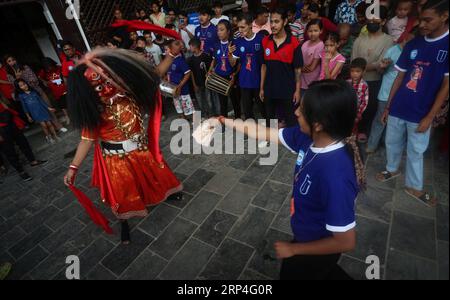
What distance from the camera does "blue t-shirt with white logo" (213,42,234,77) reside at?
15.6 feet

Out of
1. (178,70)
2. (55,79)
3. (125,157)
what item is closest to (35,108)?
(55,79)

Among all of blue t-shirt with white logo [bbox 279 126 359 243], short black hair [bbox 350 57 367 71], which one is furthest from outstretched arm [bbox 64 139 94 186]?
short black hair [bbox 350 57 367 71]

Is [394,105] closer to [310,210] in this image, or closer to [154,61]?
[310,210]

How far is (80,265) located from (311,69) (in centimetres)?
407

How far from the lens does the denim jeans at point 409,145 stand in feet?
9.04

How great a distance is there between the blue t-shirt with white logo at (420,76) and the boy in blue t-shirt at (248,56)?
86.9 inches

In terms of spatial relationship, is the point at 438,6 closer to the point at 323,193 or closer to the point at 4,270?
the point at 323,193

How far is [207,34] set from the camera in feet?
18.8

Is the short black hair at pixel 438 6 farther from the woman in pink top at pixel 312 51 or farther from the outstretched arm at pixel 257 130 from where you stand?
the woman in pink top at pixel 312 51

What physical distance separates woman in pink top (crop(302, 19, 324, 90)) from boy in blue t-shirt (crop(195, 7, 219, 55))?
2.12 metres

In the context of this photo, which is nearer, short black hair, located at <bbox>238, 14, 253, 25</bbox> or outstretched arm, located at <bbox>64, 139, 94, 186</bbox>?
outstretched arm, located at <bbox>64, 139, 94, 186</bbox>

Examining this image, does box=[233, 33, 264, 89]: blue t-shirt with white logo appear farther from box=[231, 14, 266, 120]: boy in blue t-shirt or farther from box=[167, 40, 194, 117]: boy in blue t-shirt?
box=[167, 40, 194, 117]: boy in blue t-shirt

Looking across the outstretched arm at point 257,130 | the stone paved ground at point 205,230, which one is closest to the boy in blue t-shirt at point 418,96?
the stone paved ground at point 205,230
